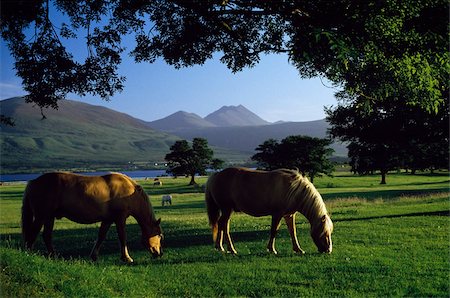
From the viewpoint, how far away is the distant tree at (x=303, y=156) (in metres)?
77.9

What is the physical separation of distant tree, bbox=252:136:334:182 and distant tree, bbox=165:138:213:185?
20.9 meters

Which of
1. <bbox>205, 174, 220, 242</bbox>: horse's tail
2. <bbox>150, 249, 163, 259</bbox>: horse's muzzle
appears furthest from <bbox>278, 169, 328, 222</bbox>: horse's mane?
<bbox>150, 249, 163, 259</bbox>: horse's muzzle

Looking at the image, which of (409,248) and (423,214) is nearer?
(409,248)

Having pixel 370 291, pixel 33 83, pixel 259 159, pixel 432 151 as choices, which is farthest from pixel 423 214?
pixel 259 159

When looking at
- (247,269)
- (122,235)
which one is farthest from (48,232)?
(247,269)

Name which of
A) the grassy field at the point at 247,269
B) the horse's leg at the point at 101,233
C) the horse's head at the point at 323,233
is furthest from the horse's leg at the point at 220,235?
the horse's leg at the point at 101,233

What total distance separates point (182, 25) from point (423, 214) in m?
17.1

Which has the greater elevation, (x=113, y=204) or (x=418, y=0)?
(x=418, y=0)

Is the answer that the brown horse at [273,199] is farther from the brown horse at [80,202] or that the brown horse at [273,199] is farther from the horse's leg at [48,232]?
the horse's leg at [48,232]

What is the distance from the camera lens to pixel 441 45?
45.0 ft

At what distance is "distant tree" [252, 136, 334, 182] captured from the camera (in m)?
77.9

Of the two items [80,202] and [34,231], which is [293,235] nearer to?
[80,202]

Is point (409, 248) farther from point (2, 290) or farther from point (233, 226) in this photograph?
point (2, 290)

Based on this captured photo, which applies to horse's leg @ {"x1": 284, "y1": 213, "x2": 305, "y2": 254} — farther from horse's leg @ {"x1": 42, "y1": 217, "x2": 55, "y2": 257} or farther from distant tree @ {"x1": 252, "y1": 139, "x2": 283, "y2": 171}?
distant tree @ {"x1": 252, "y1": 139, "x2": 283, "y2": 171}
